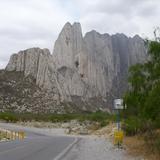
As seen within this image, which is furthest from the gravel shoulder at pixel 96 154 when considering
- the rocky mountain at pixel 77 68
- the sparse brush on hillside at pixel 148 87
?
the rocky mountain at pixel 77 68

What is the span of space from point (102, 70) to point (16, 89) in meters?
67.1

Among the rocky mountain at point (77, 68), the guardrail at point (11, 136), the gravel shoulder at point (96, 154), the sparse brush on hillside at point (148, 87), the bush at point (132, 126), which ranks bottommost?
the gravel shoulder at point (96, 154)

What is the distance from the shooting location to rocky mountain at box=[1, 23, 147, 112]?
489ft

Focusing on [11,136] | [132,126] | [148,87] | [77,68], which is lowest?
[11,136]

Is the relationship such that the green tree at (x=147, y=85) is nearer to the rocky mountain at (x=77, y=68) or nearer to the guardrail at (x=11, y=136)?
the guardrail at (x=11, y=136)

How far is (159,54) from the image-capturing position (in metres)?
26.4

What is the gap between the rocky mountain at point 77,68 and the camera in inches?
5871

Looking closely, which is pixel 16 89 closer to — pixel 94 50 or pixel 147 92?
pixel 94 50

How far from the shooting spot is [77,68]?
606 ft

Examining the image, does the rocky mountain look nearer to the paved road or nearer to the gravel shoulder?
the paved road

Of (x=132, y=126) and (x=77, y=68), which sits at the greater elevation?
(x=77, y=68)

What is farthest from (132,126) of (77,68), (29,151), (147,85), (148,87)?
(77,68)

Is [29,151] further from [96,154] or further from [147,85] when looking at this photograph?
[147,85]

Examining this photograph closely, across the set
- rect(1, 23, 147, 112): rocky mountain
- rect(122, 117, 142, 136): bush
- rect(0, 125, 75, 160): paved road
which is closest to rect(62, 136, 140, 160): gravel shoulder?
rect(0, 125, 75, 160): paved road
